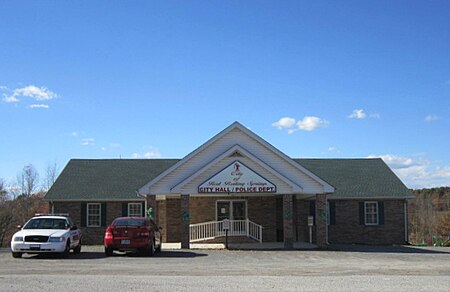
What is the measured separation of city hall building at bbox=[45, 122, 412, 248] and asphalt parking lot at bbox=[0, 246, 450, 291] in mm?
5345

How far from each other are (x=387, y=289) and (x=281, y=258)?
843cm

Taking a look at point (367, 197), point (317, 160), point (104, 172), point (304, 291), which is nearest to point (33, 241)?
point (304, 291)

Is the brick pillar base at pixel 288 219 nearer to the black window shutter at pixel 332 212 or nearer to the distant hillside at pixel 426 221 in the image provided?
the black window shutter at pixel 332 212

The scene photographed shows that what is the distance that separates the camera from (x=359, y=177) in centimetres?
3519

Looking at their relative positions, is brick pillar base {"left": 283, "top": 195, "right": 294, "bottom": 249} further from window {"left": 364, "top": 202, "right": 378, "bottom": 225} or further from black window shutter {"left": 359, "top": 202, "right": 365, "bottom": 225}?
window {"left": 364, "top": 202, "right": 378, "bottom": 225}

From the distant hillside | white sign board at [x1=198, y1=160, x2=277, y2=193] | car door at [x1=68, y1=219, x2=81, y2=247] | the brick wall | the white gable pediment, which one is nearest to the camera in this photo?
car door at [x1=68, y1=219, x2=81, y2=247]

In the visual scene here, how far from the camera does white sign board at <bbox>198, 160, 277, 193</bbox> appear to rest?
84.7ft

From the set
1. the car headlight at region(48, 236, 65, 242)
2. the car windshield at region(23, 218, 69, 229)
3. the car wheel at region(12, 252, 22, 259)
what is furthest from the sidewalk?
the car wheel at region(12, 252, 22, 259)

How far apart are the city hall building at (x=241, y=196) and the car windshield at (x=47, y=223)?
17.3 ft

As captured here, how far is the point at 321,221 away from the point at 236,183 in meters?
4.34

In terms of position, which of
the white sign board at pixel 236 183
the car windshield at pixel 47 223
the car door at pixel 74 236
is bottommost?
the car door at pixel 74 236

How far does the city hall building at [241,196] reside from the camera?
1025 inches

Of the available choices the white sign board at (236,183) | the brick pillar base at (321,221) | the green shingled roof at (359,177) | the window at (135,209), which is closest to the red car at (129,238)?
the white sign board at (236,183)

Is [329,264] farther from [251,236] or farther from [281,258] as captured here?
[251,236]
